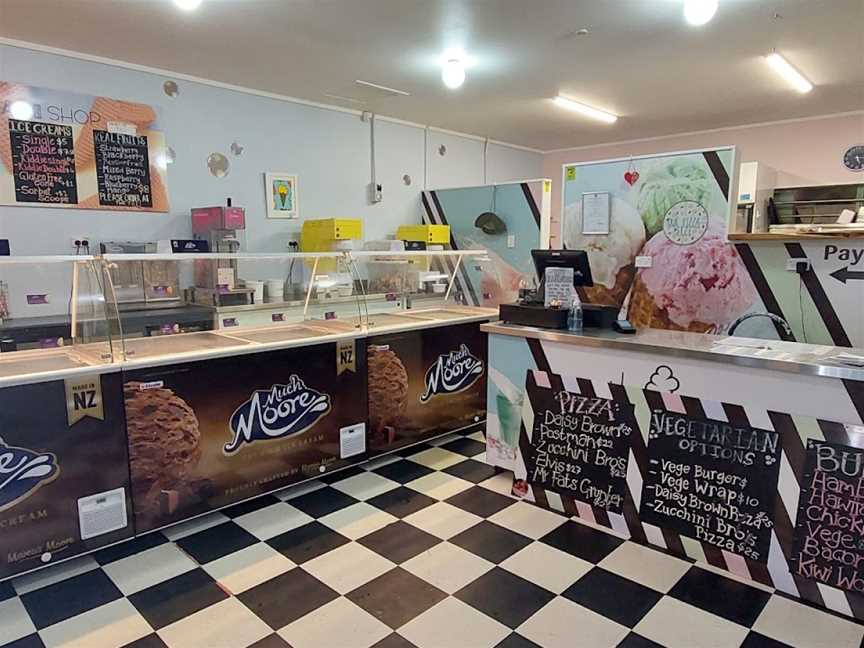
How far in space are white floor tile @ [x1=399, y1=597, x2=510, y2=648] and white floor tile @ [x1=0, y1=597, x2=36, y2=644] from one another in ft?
4.63

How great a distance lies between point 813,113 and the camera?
6.14m

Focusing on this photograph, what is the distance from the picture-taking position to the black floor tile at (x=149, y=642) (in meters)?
1.97

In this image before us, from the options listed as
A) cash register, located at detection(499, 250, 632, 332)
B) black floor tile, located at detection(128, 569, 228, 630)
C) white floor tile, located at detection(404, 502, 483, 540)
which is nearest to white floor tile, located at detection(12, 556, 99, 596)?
black floor tile, located at detection(128, 569, 228, 630)

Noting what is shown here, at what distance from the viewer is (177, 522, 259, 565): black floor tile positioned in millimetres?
2561

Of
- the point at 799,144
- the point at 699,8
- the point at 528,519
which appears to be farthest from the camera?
the point at 799,144

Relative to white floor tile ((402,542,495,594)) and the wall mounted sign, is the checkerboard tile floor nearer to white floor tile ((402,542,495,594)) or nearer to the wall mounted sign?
white floor tile ((402,542,495,594))

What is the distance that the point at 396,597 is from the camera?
2.24m

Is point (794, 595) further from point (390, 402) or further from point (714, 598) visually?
point (390, 402)

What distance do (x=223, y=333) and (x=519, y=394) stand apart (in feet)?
5.85

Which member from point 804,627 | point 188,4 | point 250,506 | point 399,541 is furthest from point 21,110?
point 804,627

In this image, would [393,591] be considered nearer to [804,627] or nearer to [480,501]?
[480,501]

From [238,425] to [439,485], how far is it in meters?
1.23

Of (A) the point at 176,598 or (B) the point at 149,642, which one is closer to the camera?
(B) the point at 149,642

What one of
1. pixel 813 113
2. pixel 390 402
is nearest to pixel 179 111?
pixel 390 402
